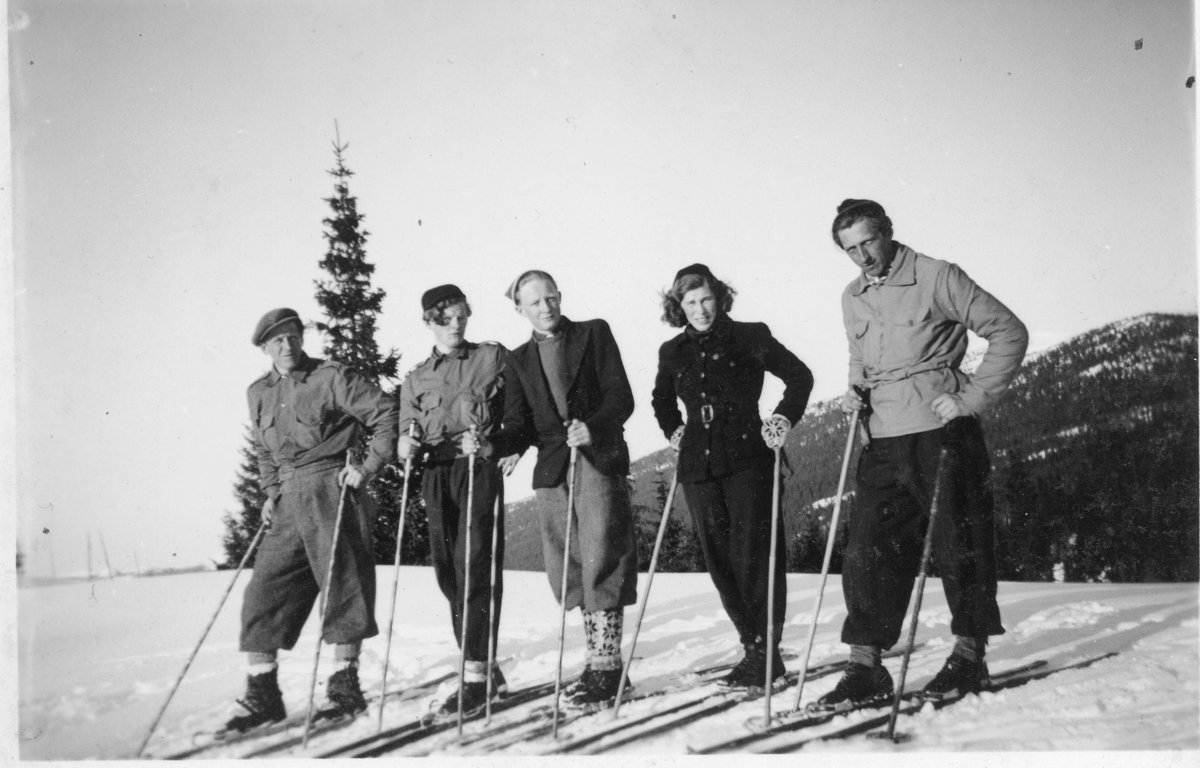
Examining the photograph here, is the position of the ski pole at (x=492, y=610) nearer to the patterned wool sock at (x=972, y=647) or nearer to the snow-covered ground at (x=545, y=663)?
the snow-covered ground at (x=545, y=663)

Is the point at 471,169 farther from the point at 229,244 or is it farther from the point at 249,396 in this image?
the point at 249,396

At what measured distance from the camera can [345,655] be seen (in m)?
3.88

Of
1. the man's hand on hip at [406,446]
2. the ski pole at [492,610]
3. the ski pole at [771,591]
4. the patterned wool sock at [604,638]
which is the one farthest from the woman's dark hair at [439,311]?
the ski pole at [771,591]

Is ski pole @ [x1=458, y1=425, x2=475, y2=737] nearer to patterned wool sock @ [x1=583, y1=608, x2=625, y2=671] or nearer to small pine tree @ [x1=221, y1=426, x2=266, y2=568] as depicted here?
patterned wool sock @ [x1=583, y1=608, x2=625, y2=671]

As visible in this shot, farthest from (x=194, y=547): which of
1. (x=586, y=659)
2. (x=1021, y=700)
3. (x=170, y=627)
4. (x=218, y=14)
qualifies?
(x=1021, y=700)

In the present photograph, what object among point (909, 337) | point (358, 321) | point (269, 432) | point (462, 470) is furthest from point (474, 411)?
point (909, 337)

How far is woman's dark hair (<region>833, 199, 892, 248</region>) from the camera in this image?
3.88 meters

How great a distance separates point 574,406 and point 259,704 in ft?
5.86

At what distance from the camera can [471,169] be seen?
4.45 meters

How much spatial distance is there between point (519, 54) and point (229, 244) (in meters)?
1.64

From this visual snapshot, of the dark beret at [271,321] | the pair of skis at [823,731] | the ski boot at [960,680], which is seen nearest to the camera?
the pair of skis at [823,731]

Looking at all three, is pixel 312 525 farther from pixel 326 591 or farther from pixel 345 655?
pixel 345 655

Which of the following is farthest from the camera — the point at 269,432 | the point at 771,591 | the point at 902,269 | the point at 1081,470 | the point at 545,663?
the point at 1081,470

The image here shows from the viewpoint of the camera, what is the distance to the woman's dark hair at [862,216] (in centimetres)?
388
